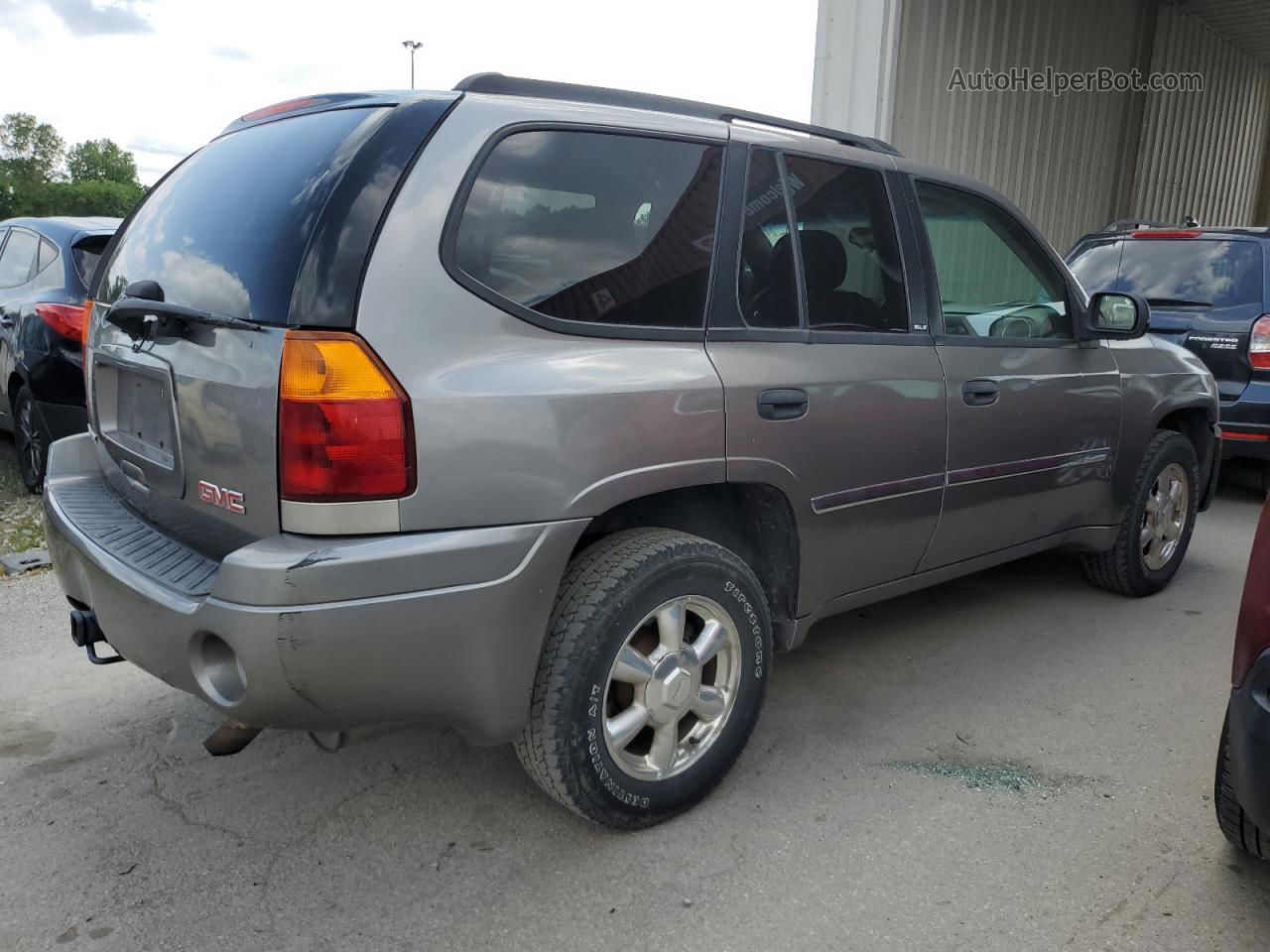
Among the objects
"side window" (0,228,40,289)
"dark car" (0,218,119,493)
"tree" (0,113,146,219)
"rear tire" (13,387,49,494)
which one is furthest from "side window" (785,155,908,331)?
"tree" (0,113,146,219)

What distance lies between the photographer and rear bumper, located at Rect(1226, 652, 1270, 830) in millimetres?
1961

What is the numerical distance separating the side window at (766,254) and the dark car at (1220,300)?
4.49 meters

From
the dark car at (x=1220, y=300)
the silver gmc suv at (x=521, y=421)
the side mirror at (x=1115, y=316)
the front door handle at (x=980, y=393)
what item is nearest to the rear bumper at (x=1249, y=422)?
the dark car at (x=1220, y=300)

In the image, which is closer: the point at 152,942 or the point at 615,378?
the point at 152,942

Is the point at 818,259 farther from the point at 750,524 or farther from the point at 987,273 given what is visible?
the point at 987,273

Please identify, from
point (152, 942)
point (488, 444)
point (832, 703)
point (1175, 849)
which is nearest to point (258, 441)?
point (488, 444)

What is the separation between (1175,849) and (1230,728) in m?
0.60

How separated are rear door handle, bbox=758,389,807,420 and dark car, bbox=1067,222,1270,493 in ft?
15.0

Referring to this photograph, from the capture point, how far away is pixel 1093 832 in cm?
259

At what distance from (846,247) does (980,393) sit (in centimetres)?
72

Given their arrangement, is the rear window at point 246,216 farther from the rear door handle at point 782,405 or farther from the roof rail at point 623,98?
the rear door handle at point 782,405

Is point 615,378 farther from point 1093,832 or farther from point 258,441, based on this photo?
point 1093,832

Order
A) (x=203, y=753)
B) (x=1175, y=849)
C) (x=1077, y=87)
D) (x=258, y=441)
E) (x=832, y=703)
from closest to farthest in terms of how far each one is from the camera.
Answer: (x=258, y=441) < (x=1175, y=849) < (x=203, y=753) < (x=832, y=703) < (x=1077, y=87)

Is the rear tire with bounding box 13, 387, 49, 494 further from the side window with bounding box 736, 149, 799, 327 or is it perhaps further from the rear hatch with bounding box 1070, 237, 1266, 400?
the rear hatch with bounding box 1070, 237, 1266, 400
